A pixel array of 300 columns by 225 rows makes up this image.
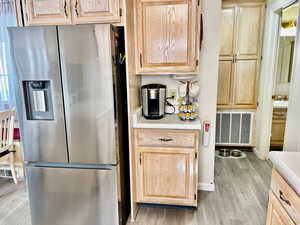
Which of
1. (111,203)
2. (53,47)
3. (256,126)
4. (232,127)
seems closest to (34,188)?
(111,203)

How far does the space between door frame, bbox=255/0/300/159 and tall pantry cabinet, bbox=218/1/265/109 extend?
127 millimetres

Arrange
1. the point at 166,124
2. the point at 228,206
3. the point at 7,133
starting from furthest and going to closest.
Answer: the point at 7,133 → the point at 228,206 → the point at 166,124

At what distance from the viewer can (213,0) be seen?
216 cm

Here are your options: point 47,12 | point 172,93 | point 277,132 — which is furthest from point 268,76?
point 47,12

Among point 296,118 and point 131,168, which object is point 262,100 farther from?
point 131,168

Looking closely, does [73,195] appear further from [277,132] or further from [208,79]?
[277,132]

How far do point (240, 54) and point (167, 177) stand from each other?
2.43m

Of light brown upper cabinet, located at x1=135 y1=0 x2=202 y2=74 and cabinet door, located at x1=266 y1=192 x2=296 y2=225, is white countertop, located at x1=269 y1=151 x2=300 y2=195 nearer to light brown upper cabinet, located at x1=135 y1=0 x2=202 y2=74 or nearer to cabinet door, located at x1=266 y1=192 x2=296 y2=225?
cabinet door, located at x1=266 y1=192 x2=296 y2=225

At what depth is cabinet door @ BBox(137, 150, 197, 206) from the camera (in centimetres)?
196

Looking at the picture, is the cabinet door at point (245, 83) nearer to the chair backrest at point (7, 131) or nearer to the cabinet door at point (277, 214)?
the cabinet door at point (277, 214)

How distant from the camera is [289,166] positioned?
1074 mm

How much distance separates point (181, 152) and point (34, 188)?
4.34ft

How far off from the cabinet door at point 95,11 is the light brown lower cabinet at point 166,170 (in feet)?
3.26

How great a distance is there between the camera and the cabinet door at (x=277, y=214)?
1086 millimetres
